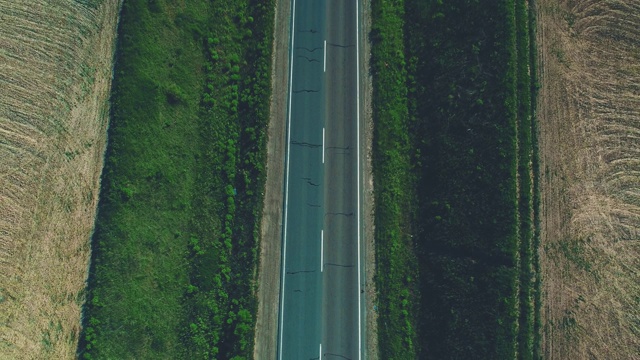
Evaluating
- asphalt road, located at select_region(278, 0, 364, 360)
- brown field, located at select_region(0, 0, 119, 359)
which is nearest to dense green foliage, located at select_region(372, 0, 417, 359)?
asphalt road, located at select_region(278, 0, 364, 360)

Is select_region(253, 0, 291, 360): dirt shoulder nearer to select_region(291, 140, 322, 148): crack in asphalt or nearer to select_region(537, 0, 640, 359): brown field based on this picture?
select_region(291, 140, 322, 148): crack in asphalt

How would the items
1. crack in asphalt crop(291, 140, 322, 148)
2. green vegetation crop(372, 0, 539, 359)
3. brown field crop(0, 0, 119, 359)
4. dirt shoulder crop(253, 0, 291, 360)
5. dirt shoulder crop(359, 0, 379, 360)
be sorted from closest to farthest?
brown field crop(0, 0, 119, 359), green vegetation crop(372, 0, 539, 359), dirt shoulder crop(253, 0, 291, 360), dirt shoulder crop(359, 0, 379, 360), crack in asphalt crop(291, 140, 322, 148)

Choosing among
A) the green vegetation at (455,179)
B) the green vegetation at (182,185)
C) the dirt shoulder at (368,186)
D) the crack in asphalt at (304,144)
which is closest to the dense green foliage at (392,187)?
the green vegetation at (455,179)

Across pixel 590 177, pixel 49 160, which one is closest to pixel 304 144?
pixel 49 160

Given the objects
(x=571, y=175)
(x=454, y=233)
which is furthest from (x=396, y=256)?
(x=571, y=175)

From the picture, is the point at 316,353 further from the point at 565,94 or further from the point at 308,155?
the point at 565,94
